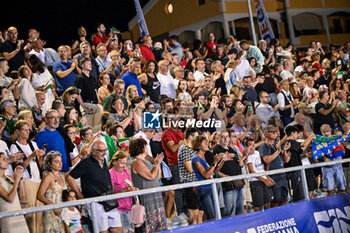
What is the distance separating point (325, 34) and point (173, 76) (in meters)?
23.5

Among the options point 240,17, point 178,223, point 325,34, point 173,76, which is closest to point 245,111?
point 173,76

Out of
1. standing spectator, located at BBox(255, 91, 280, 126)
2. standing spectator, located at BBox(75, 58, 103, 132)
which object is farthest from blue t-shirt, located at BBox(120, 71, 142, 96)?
standing spectator, located at BBox(255, 91, 280, 126)

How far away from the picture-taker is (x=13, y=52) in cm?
1030

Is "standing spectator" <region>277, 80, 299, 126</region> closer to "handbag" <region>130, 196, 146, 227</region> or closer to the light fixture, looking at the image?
"handbag" <region>130, 196, 146, 227</region>

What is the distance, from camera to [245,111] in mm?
10953

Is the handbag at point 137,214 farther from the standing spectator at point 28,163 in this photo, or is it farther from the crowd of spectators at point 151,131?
the standing spectator at point 28,163

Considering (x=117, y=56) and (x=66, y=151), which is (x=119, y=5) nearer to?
(x=117, y=56)

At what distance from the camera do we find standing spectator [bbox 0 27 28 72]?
407 inches

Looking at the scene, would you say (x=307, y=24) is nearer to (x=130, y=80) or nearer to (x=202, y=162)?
(x=130, y=80)

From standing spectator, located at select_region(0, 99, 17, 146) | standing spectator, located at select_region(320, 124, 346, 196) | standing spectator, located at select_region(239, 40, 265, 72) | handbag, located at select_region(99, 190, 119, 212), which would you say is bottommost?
standing spectator, located at select_region(320, 124, 346, 196)

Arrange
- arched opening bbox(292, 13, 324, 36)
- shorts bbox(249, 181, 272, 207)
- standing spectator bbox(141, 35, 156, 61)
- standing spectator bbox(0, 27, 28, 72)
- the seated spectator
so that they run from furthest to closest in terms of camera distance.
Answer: arched opening bbox(292, 13, 324, 36) < standing spectator bbox(141, 35, 156, 61) < standing spectator bbox(0, 27, 28, 72) < the seated spectator < shorts bbox(249, 181, 272, 207)

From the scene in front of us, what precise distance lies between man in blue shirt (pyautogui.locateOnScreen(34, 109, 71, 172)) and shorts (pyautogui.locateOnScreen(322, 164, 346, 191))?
11.4 ft

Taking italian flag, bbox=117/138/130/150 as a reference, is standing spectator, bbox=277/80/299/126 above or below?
above

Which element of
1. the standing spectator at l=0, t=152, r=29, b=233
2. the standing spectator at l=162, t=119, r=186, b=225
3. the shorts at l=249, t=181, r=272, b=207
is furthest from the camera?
the standing spectator at l=162, t=119, r=186, b=225
